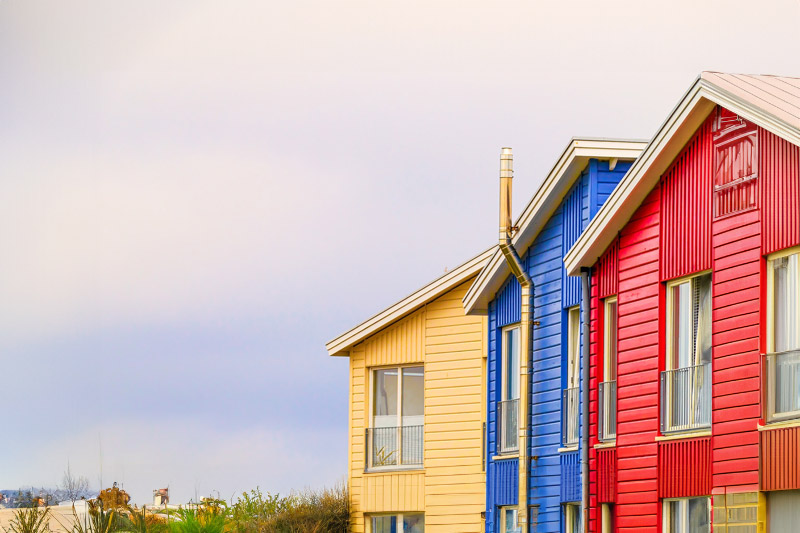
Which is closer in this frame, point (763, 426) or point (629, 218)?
point (763, 426)

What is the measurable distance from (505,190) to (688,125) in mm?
5769

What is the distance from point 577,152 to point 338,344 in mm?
12273

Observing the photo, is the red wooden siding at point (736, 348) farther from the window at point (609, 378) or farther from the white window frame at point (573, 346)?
the white window frame at point (573, 346)

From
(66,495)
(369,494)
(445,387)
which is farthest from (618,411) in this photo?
(66,495)

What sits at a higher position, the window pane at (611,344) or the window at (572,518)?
the window pane at (611,344)

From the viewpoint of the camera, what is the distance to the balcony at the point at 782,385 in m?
15.6

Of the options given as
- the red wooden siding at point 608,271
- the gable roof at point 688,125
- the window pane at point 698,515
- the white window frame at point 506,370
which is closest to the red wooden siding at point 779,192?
the gable roof at point 688,125

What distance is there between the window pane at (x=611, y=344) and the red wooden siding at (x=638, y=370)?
0.44m

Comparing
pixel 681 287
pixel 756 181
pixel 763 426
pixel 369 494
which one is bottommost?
pixel 369 494

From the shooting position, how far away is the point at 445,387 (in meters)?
29.9

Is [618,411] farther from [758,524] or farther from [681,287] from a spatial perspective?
[758,524]

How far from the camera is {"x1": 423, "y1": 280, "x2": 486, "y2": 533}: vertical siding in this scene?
1144 inches

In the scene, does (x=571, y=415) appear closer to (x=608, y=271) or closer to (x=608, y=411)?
(x=608, y=411)

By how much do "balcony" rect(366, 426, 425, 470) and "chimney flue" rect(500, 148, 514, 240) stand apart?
847 cm
